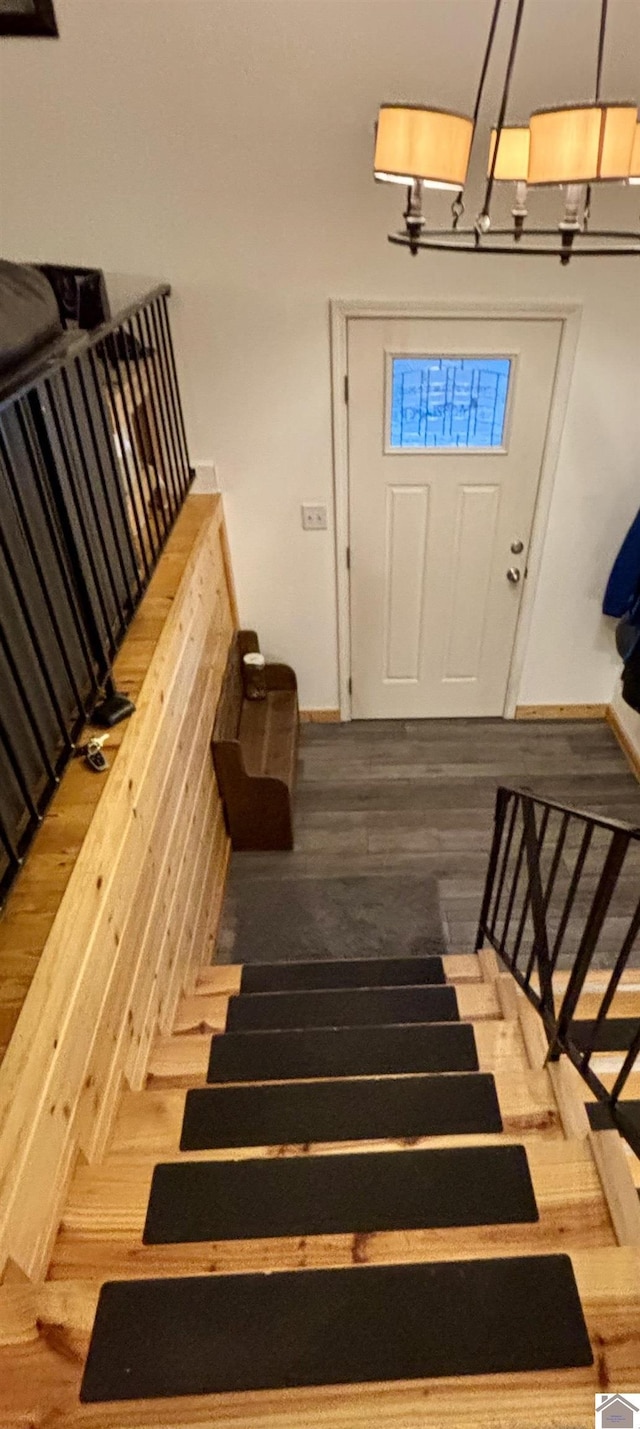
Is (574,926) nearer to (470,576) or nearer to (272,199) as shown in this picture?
(470,576)

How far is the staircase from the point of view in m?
1.06

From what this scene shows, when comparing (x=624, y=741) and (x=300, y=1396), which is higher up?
(x=300, y=1396)

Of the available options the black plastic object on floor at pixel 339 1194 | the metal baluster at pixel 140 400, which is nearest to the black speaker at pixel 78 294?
the metal baluster at pixel 140 400

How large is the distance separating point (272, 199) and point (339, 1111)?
284 cm

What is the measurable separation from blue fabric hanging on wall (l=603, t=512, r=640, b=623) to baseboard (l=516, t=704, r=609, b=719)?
24.3 inches

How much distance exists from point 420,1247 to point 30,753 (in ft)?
3.65

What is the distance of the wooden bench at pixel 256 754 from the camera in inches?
119

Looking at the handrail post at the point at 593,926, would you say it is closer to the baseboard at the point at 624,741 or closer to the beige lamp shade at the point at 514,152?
the beige lamp shade at the point at 514,152

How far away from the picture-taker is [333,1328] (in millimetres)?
1127

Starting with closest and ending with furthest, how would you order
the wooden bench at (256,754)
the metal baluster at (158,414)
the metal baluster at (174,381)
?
the metal baluster at (158,414)
the metal baluster at (174,381)
the wooden bench at (256,754)

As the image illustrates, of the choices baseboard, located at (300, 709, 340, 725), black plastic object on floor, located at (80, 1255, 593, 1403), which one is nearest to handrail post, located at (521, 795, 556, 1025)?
black plastic object on floor, located at (80, 1255, 593, 1403)

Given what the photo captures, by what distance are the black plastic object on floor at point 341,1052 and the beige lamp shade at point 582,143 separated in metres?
1.89

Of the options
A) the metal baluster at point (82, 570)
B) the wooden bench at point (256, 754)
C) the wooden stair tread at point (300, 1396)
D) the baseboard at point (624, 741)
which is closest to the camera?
the wooden stair tread at point (300, 1396)

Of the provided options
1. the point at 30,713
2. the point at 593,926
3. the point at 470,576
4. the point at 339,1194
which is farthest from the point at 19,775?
the point at 470,576
